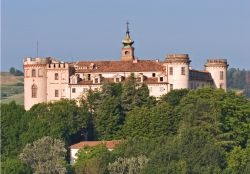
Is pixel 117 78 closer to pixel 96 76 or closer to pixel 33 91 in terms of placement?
pixel 96 76

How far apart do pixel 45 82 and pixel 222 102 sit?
1296 cm

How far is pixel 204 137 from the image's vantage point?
80250 millimetres

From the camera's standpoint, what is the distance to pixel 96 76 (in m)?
A: 91.2

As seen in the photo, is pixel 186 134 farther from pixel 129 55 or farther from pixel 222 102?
pixel 129 55

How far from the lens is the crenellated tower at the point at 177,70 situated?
3516 inches

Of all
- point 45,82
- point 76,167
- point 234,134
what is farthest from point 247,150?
point 45,82

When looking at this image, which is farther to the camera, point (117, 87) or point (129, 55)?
point (129, 55)

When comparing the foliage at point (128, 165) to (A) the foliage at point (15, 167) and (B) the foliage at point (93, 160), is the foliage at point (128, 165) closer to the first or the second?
(B) the foliage at point (93, 160)

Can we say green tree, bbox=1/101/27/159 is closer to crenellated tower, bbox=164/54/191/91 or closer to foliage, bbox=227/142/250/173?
crenellated tower, bbox=164/54/191/91

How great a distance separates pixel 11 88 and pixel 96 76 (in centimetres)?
6191

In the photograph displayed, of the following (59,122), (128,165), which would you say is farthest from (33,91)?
(128,165)

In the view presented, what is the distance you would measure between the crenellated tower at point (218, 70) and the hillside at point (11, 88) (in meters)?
39.0

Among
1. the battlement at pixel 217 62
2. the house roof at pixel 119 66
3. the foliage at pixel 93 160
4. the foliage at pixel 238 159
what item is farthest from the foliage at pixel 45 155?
the battlement at pixel 217 62

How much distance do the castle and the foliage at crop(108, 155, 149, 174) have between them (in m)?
12.5
